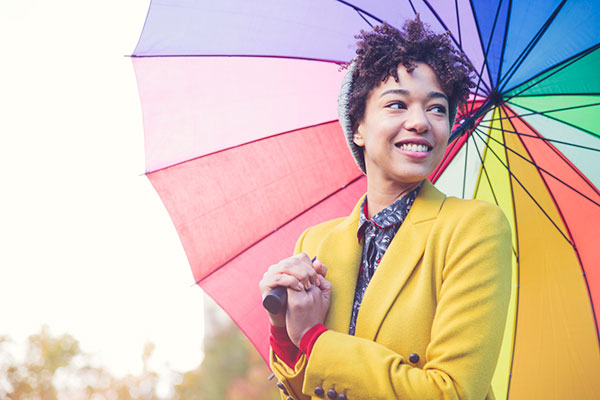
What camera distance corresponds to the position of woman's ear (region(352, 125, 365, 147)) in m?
1.94

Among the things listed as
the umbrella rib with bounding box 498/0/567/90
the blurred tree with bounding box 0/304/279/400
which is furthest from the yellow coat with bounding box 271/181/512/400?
the blurred tree with bounding box 0/304/279/400

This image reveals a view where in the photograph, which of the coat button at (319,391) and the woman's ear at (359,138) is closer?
the coat button at (319,391)

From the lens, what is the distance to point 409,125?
1689mm

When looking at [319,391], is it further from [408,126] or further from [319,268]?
[408,126]

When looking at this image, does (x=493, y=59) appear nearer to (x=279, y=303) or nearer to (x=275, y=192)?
(x=275, y=192)

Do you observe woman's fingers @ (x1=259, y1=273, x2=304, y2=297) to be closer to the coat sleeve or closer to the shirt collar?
the coat sleeve

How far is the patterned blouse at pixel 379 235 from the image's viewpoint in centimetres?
177

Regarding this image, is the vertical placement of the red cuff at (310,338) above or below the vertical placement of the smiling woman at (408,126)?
below

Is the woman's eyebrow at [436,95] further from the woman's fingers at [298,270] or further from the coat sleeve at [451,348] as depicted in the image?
the woman's fingers at [298,270]

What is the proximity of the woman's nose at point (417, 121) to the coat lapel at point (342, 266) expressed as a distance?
41 cm

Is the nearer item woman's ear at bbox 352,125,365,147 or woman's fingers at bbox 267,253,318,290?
woman's fingers at bbox 267,253,318,290

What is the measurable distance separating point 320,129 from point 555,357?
178 cm

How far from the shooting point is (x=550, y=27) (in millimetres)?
2617

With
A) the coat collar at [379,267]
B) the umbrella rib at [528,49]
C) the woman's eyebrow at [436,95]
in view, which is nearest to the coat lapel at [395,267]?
the coat collar at [379,267]
